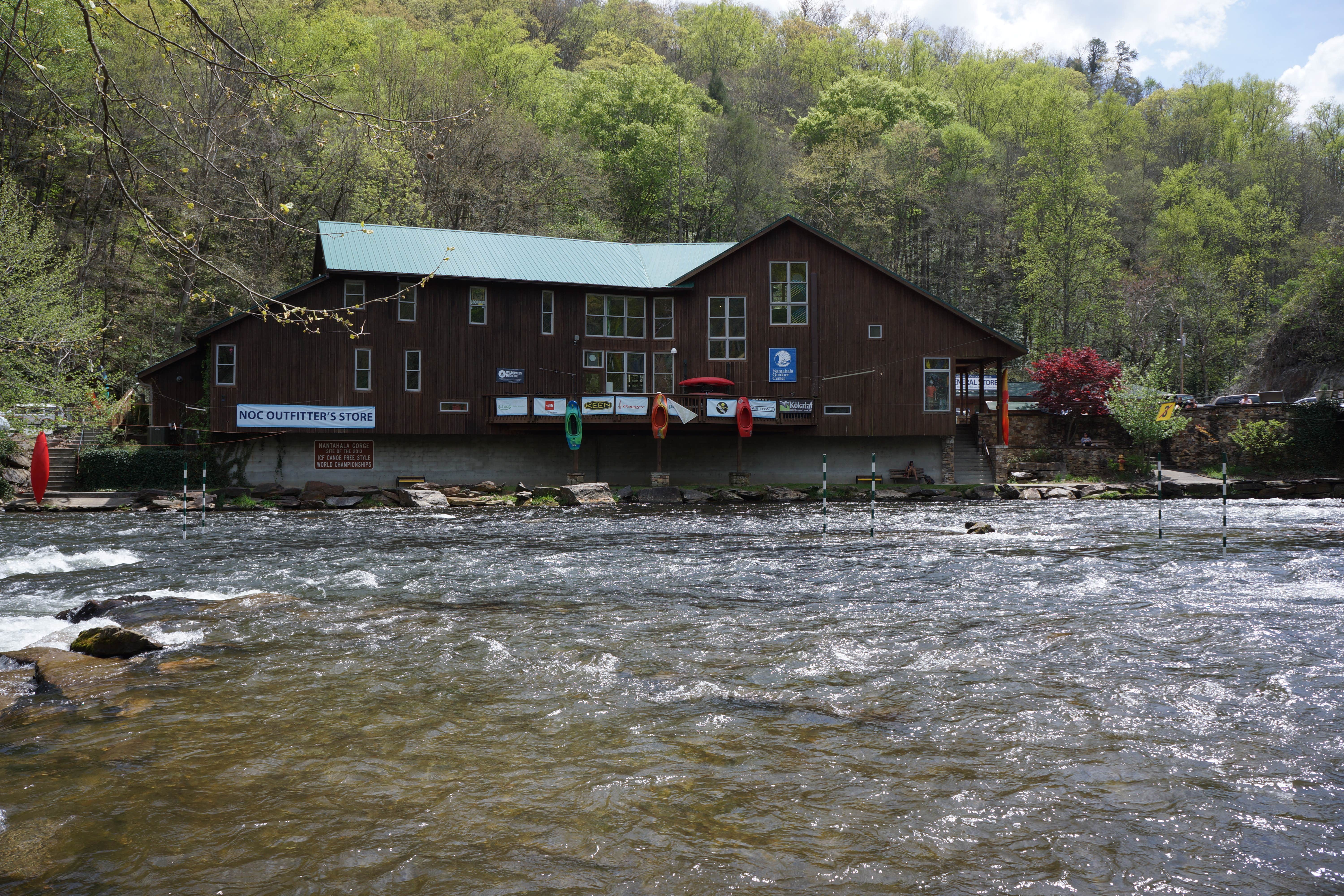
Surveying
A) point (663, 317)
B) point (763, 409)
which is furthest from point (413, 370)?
point (763, 409)

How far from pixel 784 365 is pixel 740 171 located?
28.8 metres

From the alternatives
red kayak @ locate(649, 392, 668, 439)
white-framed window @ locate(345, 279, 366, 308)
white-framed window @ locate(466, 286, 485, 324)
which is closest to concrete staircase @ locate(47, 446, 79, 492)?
white-framed window @ locate(345, 279, 366, 308)

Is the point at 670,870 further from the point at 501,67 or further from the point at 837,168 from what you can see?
the point at 501,67

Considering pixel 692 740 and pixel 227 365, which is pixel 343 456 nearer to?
pixel 227 365

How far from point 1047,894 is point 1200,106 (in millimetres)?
81291

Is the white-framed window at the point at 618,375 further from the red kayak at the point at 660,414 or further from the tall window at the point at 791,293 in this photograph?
the tall window at the point at 791,293

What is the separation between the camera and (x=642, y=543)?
55.3 feet

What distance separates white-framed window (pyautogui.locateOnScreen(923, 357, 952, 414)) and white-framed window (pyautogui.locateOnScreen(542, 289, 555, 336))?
14755mm

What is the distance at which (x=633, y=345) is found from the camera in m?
33.3

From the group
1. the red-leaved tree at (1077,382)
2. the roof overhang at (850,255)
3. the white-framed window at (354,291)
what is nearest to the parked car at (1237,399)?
the red-leaved tree at (1077,382)

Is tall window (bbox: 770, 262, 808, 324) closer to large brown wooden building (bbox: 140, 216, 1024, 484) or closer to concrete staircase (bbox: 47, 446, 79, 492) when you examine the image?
large brown wooden building (bbox: 140, 216, 1024, 484)

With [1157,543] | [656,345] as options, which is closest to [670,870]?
[1157,543]

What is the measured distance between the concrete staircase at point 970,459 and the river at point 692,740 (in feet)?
73.4

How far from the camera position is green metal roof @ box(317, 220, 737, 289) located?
30250 mm
